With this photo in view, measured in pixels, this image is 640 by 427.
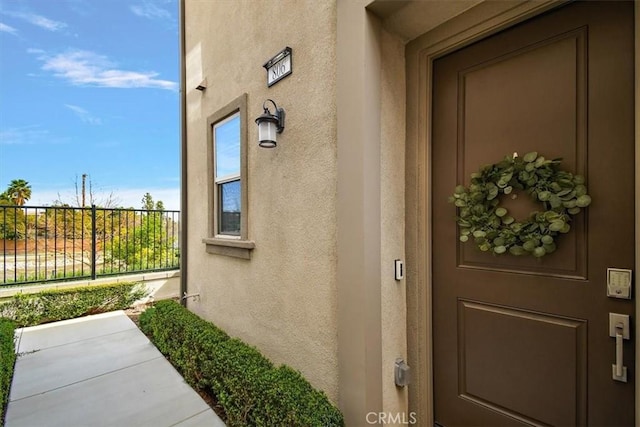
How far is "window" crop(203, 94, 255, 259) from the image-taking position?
115 inches

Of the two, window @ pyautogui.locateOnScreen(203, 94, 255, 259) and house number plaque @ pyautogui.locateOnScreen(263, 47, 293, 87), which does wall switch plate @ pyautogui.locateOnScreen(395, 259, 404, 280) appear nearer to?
window @ pyautogui.locateOnScreen(203, 94, 255, 259)

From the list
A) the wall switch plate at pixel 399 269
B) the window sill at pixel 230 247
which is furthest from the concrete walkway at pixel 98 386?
the wall switch plate at pixel 399 269

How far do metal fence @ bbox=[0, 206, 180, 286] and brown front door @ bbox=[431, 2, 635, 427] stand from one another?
6.29 m

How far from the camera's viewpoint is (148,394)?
262 centimetres

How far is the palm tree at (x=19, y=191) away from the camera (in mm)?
14547

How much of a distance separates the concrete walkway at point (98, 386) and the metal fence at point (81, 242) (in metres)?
1.49

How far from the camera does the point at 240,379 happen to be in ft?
7.19

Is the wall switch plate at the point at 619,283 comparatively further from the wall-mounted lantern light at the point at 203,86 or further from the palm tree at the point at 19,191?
the palm tree at the point at 19,191

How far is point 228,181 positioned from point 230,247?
2.85 feet

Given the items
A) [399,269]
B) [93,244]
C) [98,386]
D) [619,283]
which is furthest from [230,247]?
[93,244]

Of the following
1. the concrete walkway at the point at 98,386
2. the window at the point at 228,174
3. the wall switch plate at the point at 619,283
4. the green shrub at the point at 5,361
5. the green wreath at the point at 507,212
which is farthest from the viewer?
the window at the point at 228,174

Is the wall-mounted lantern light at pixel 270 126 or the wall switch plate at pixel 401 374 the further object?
the wall-mounted lantern light at pixel 270 126

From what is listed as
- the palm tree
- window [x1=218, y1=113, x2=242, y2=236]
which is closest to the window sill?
window [x1=218, y1=113, x2=242, y2=236]

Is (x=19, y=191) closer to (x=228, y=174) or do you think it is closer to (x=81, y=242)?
(x=81, y=242)
